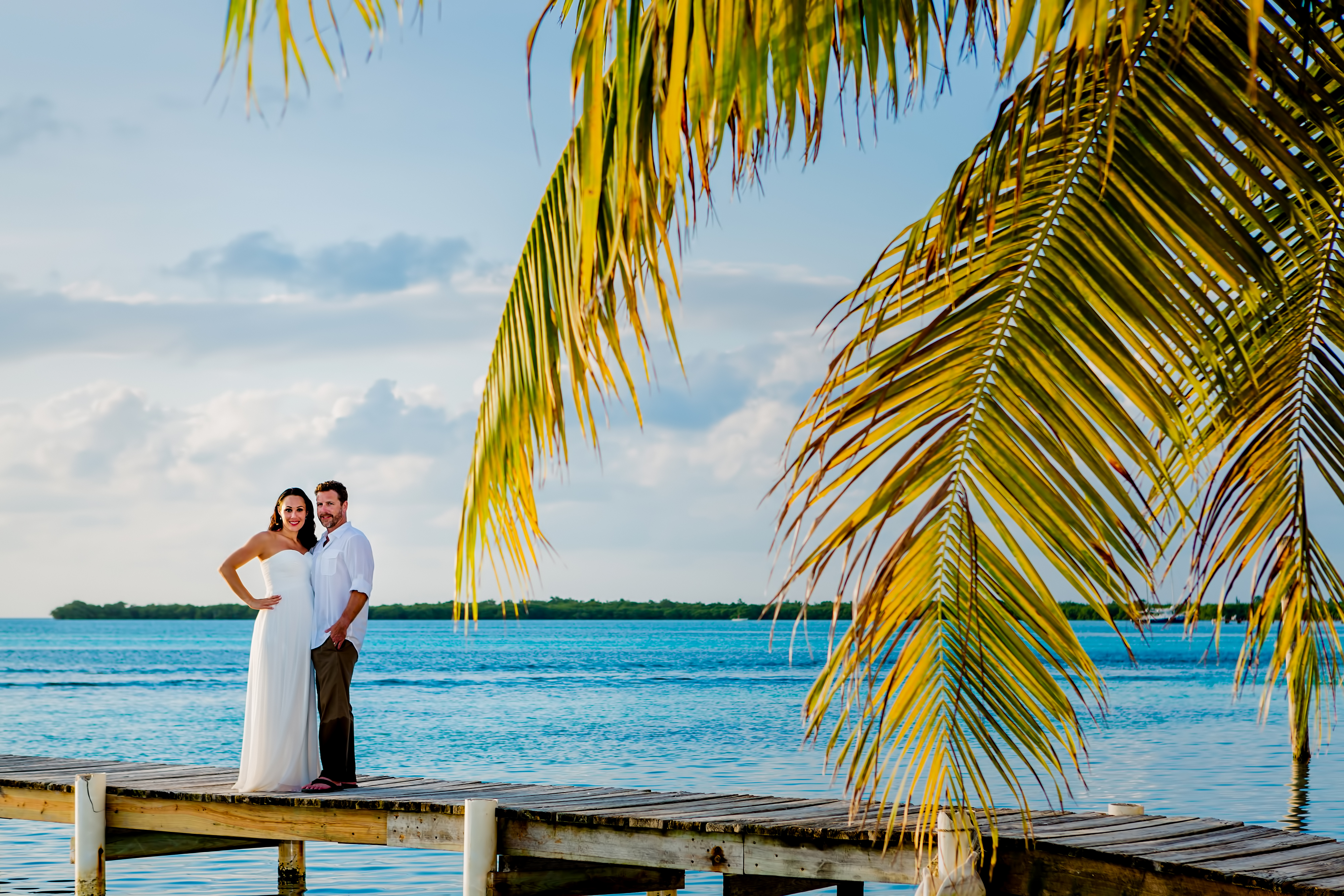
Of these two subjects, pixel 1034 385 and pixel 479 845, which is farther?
pixel 479 845

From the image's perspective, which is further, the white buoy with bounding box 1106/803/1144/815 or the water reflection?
the water reflection

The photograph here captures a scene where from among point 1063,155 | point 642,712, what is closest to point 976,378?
point 1063,155

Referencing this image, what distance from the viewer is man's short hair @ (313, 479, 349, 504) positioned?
315 inches

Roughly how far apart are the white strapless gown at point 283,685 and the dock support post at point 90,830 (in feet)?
4.15

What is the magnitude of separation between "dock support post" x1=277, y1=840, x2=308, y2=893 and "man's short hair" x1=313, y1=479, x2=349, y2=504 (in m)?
5.29

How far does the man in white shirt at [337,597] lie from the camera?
8086 millimetres

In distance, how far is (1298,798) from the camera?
20.4 m

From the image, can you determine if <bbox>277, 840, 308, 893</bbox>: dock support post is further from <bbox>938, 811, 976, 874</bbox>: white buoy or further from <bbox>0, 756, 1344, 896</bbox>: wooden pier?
<bbox>938, 811, 976, 874</bbox>: white buoy

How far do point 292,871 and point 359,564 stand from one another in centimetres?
532

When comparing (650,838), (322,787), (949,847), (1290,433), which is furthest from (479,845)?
(1290,433)

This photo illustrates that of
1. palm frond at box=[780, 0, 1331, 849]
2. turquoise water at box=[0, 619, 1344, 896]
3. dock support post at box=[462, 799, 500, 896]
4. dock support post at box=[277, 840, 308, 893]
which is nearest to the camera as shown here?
palm frond at box=[780, 0, 1331, 849]

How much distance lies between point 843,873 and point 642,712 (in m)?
33.2

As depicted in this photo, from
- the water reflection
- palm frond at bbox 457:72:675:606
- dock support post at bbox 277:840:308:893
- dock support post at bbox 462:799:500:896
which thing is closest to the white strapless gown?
A: dock support post at bbox 462:799:500:896

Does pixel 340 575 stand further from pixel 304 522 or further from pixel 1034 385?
pixel 1034 385
